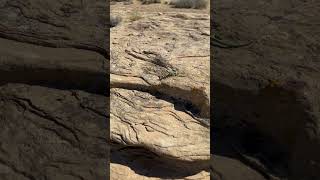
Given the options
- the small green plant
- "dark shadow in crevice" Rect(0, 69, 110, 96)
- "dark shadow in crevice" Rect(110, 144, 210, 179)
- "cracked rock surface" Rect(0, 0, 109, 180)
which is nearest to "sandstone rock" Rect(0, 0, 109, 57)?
"cracked rock surface" Rect(0, 0, 109, 180)

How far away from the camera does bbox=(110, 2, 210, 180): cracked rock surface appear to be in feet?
12.0

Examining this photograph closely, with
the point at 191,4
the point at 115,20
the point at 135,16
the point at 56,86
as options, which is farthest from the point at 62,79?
the point at 191,4

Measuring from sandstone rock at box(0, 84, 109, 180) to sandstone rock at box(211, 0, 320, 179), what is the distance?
883mm

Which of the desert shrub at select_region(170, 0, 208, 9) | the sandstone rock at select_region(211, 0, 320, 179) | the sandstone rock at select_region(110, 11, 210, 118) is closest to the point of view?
the sandstone rock at select_region(211, 0, 320, 179)

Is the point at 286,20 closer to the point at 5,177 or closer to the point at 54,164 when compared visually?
the point at 54,164

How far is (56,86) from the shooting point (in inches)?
136

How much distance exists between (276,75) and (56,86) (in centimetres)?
152

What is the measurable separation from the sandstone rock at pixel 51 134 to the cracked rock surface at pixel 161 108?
346 mm

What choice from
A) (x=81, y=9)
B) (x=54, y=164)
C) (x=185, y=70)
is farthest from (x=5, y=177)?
(x=185, y=70)

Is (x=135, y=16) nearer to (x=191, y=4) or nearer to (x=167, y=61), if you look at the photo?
(x=191, y=4)

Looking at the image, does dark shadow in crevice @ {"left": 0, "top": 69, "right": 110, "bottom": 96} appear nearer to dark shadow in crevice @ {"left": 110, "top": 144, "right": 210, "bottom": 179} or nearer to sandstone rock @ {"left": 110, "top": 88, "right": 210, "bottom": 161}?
sandstone rock @ {"left": 110, "top": 88, "right": 210, "bottom": 161}

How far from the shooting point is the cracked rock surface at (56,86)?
3.35 m

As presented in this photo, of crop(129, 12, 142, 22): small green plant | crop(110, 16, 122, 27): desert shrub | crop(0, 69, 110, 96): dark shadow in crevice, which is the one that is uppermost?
crop(129, 12, 142, 22): small green plant

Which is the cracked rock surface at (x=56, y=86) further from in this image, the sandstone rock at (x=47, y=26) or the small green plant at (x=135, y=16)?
the small green plant at (x=135, y=16)
